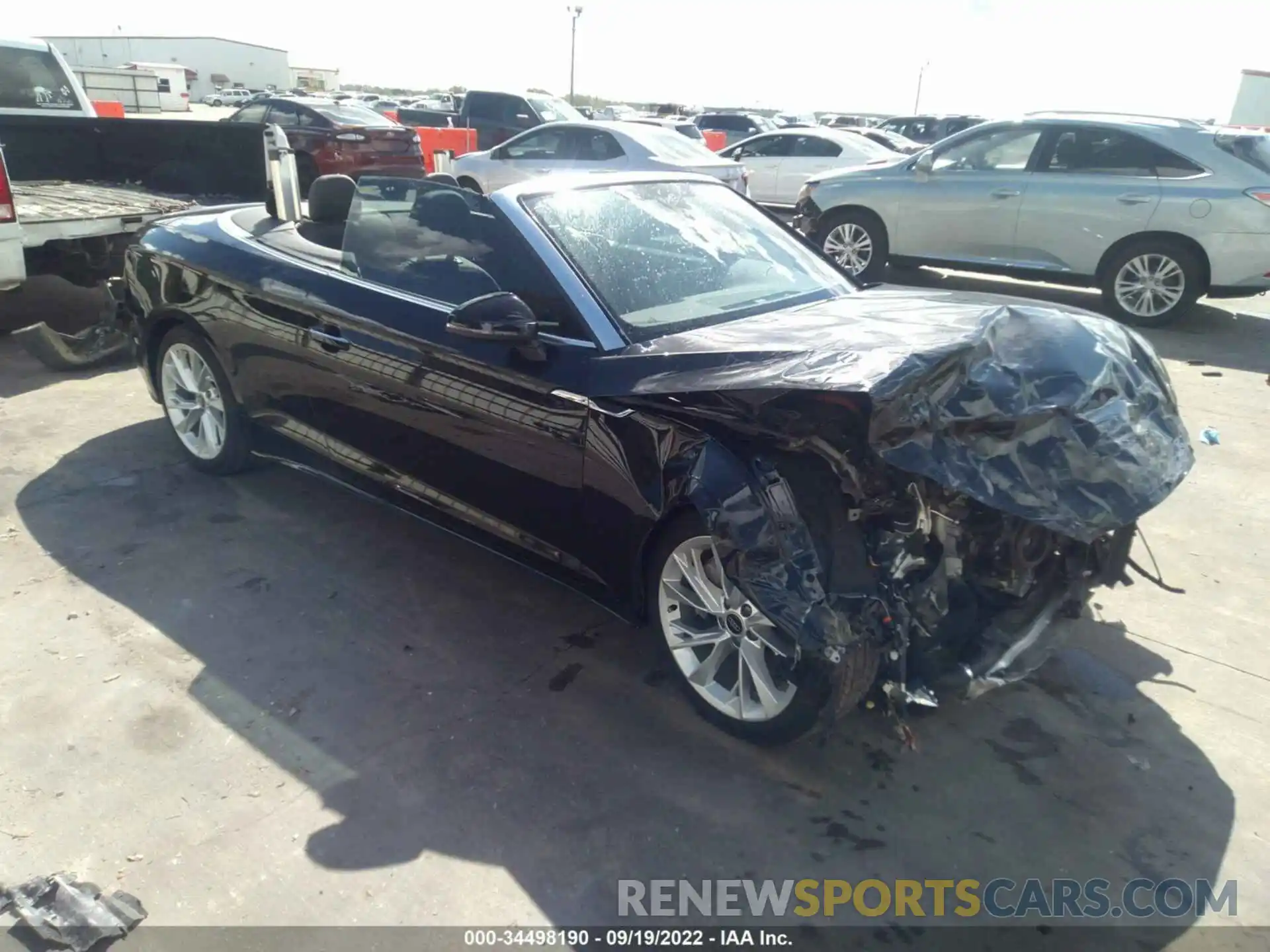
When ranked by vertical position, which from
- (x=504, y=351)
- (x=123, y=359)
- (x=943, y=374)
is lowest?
(x=123, y=359)

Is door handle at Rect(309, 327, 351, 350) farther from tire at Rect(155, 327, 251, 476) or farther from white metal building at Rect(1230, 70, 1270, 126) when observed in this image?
white metal building at Rect(1230, 70, 1270, 126)

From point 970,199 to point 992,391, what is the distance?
25.6 ft

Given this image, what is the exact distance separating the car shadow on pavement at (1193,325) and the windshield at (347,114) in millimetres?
9167

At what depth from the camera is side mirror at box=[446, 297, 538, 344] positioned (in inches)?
126

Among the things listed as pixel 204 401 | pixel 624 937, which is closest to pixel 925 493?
pixel 624 937

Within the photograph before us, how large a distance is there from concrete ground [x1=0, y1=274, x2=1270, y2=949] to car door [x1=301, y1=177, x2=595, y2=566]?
1.74ft

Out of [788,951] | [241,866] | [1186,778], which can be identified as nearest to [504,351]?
[241,866]

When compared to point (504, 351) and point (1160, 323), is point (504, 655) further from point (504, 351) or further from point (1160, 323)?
point (1160, 323)

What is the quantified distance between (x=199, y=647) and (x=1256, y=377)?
774 centimetres

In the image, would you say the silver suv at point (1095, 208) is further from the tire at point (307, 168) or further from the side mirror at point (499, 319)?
the tire at point (307, 168)

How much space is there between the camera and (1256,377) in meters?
7.47

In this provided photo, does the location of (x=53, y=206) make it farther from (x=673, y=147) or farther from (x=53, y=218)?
(x=673, y=147)

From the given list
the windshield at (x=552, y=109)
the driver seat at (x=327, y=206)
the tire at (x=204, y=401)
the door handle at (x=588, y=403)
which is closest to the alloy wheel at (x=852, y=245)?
the driver seat at (x=327, y=206)

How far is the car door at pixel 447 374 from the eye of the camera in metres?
3.32
